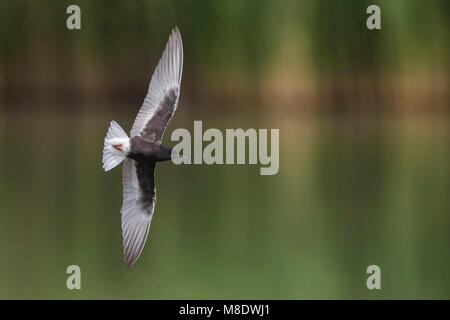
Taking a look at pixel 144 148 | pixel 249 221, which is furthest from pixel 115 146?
pixel 249 221

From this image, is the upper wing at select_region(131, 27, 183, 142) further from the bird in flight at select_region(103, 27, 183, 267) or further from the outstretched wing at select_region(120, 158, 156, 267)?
the outstretched wing at select_region(120, 158, 156, 267)

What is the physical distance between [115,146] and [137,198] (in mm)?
310

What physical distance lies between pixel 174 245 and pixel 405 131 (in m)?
5.97

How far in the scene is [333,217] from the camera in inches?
273

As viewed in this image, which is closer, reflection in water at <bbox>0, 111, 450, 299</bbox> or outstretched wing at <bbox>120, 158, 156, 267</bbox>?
outstretched wing at <bbox>120, 158, 156, 267</bbox>

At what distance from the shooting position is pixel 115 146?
14.2 ft

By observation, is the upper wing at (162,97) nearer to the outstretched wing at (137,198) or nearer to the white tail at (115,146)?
the white tail at (115,146)

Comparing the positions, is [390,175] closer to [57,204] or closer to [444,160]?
[444,160]

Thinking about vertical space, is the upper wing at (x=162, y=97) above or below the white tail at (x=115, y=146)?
above

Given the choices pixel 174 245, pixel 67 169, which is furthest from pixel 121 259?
pixel 67 169

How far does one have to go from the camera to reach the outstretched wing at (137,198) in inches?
173

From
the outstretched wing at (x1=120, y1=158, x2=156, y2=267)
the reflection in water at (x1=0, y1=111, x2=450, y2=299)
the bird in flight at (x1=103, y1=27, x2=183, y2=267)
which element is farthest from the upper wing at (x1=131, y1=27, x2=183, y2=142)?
the reflection in water at (x1=0, y1=111, x2=450, y2=299)

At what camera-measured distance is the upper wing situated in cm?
Answer: 435

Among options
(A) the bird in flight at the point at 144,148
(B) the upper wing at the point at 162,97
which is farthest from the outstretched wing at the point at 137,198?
(B) the upper wing at the point at 162,97
